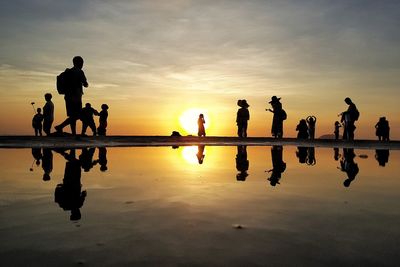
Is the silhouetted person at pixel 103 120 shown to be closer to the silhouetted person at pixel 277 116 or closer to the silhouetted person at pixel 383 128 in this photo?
the silhouetted person at pixel 277 116

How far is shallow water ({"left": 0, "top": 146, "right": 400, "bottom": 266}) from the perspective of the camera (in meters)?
2.73

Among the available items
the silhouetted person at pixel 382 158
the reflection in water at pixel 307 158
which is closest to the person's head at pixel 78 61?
the reflection in water at pixel 307 158

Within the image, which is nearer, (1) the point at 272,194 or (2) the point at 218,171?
(1) the point at 272,194

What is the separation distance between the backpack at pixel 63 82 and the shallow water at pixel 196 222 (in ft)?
24.3

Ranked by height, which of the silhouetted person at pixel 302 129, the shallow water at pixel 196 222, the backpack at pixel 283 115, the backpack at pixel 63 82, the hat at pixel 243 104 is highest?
the hat at pixel 243 104

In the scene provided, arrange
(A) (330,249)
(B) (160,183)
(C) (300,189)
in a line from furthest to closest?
(B) (160,183)
(C) (300,189)
(A) (330,249)

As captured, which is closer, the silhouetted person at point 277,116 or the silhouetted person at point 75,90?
the silhouetted person at point 75,90

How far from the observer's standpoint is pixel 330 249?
2.91 metres

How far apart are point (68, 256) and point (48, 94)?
63.1 feet

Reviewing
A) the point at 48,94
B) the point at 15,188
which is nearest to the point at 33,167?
the point at 15,188

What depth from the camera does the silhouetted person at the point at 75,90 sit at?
13.8m

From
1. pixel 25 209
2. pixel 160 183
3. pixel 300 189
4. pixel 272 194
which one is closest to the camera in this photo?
pixel 25 209

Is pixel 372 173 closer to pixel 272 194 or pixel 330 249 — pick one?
pixel 272 194

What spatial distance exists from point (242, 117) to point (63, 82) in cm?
1394
